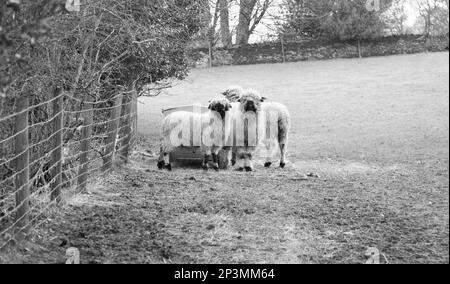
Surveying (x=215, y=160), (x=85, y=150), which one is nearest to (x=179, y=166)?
(x=215, y=160)

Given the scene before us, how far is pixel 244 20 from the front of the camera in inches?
831

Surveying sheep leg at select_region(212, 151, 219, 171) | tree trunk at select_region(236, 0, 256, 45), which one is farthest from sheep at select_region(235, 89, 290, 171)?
tree trunk at select_region(236, 0, 256, 45)

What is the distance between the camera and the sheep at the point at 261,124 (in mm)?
10023

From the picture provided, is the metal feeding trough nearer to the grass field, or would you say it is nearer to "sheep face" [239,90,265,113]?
the grass field

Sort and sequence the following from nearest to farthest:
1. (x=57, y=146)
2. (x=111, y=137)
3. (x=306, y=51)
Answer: (x=57, y=146)
(x=111, y=137)
(x=306, y=51)

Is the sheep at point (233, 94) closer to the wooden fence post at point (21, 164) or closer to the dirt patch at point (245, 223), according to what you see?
the dirt patch at point (245, 223)

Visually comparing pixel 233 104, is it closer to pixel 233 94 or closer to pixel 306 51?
pixel 233 94

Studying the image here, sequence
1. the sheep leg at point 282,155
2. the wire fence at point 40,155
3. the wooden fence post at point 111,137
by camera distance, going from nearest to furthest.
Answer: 1. the wire fence at point 40,155
2. the wooden fence post at point 111,137
3. the sheep leg at point 282,155

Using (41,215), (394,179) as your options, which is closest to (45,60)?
(41,215)

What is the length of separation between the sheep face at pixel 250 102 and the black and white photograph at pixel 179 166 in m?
0.03

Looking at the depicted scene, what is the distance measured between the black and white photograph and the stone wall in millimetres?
8704

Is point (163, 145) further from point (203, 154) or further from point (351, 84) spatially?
point (351, 84)

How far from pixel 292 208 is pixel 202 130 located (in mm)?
3391

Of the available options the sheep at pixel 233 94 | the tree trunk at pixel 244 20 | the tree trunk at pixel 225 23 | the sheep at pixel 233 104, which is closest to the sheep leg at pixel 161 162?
the sheep at pixel 233 104
